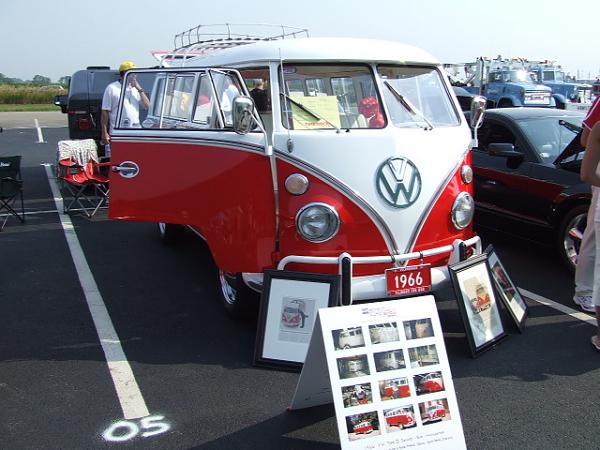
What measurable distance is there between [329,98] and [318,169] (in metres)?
0.78

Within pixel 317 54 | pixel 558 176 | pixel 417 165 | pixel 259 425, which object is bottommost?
pixel 259 425

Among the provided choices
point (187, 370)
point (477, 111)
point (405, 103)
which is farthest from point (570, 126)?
point (187, 370)

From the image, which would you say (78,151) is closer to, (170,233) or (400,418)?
(170,233)

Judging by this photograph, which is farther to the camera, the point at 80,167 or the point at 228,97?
the point at 80,167

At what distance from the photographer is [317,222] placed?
4.14m

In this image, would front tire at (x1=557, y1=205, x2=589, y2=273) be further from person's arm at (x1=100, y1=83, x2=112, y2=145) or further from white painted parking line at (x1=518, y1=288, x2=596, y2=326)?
person's arm at (x1=100, y1=83, x2=112, y2=145)

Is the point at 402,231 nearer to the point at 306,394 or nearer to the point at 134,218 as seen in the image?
the point at 306,394

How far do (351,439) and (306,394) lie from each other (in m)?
0.70

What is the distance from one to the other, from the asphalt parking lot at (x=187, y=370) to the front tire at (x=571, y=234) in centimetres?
21

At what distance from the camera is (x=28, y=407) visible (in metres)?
3.63

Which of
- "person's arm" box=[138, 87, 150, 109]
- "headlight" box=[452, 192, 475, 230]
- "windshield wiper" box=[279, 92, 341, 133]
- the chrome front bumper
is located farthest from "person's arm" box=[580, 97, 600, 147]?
"person's arm" box=[138, 87, 150, 109]

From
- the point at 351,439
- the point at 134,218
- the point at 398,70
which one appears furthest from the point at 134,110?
the point at 351,439

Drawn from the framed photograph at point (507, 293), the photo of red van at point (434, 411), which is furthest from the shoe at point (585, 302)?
the photo of red van at point (434, 411)

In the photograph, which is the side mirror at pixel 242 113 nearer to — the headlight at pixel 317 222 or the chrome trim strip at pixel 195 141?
the chrome trim strip at pixel 195 141
